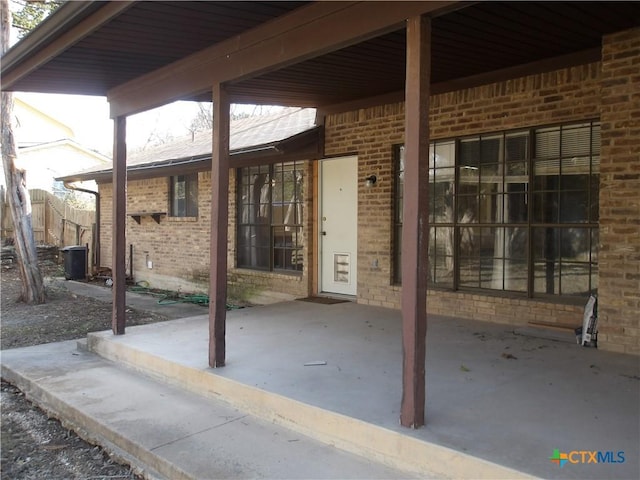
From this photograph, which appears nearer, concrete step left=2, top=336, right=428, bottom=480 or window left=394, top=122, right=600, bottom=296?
concrete step left=2, top=336, right=428, bottom=480

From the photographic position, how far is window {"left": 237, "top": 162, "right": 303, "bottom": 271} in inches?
359

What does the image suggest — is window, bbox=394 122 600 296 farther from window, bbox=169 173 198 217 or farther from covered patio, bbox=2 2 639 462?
window, bbox=169 173 198 217

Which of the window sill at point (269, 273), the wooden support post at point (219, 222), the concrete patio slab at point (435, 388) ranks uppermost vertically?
the wooden support post at point (219, 222)

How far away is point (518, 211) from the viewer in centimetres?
613

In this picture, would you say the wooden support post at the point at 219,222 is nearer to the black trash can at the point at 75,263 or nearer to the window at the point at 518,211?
the window at the point at 518,211

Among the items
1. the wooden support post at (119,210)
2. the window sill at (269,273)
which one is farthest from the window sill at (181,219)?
the wooden support post at (119,210)

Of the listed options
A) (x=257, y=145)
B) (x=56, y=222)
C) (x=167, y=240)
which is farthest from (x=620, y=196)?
(x=56, y=222)

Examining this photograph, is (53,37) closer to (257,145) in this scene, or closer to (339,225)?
(257,145)

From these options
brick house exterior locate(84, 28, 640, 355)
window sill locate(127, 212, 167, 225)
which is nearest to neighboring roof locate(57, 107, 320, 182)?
brick house exterior locate(84, 28, 640, 355)

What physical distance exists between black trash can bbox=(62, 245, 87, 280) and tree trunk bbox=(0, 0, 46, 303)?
411 centimetres

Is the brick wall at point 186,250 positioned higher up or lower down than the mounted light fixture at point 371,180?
lower down

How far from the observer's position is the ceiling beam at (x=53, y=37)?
4395 mm

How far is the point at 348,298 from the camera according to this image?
8.16 meters

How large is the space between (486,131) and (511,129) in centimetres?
31
